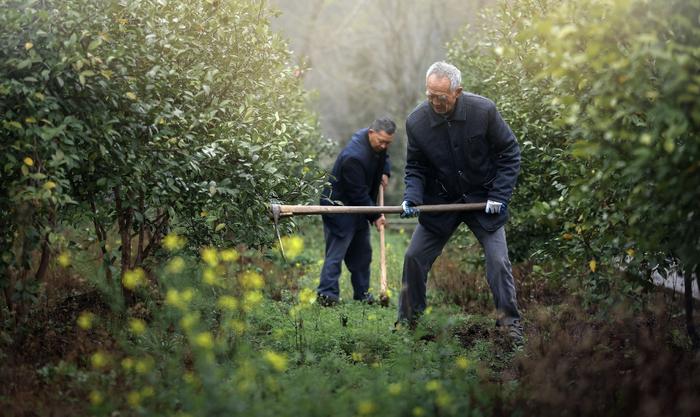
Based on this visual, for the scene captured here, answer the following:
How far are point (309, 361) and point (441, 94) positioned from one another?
2098mm

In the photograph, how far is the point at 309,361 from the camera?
5070mm

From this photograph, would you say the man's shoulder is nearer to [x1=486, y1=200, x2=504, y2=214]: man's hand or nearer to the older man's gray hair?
the older man's gray hair

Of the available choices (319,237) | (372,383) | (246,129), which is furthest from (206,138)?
(319,237)

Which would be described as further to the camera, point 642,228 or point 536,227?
point 536,227

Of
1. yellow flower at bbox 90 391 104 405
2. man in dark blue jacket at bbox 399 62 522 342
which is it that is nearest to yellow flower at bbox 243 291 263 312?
yellow flower at bbox 90 391 104 405

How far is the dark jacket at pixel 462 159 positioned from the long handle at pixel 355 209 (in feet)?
0.44

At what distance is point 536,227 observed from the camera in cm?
746

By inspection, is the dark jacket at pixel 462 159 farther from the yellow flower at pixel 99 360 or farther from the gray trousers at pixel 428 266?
the yellow flower at pixel 99 360

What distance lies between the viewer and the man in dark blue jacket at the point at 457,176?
19.1 ft

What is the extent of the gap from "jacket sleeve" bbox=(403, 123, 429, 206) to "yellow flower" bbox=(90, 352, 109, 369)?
2.63 m

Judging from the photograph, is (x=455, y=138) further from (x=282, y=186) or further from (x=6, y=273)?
(x=6, y=273)

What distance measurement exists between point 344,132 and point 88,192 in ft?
60.2

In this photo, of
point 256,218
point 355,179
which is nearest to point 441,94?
point 256,218

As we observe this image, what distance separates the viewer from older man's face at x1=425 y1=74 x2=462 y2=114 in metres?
5.73
